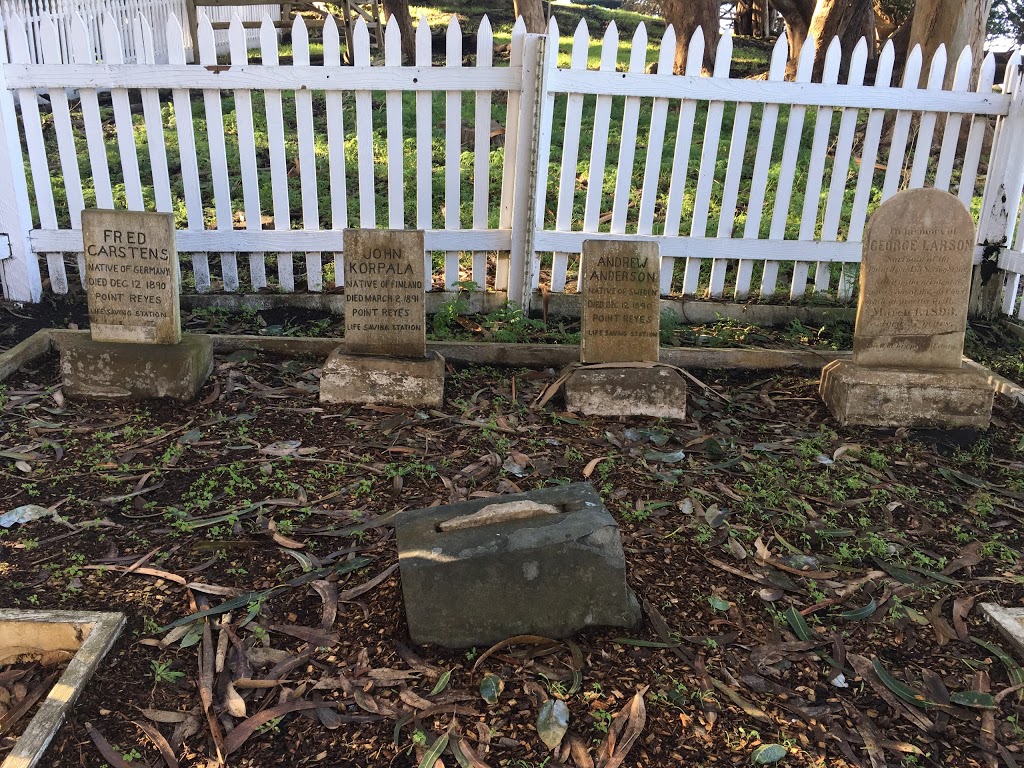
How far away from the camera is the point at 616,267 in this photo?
4.79 m

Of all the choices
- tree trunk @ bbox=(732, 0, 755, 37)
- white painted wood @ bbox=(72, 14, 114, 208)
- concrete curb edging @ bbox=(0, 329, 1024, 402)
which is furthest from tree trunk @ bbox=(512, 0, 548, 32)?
tree trunk @ bbox=(732, 0, 755, 37)

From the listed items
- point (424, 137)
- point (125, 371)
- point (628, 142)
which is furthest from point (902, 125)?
point (125, 371)

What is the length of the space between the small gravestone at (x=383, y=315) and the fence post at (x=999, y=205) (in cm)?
455

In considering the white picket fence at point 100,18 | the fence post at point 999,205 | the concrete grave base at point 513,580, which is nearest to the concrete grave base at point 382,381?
the concrete grave base at point 513,580

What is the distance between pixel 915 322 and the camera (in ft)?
15.6

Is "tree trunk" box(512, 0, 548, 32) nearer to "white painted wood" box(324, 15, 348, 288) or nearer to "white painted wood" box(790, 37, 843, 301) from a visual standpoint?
"white painted wood" box(790, 37, 843, 301)

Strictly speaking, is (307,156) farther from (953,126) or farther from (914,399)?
(953,126)

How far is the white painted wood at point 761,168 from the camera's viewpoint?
19.0 feet

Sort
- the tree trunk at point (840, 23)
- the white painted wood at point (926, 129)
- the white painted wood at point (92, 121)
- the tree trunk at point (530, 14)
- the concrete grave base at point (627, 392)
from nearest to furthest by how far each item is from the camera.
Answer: the concrete grave base at point (627, 392)
the white painted wood at point (92, 121)
the white painted wood at point (926, 129)
the tree trunk at point (840, 23)
the tree trunk at point (530, 14)

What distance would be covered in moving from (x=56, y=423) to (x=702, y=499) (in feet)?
11.0

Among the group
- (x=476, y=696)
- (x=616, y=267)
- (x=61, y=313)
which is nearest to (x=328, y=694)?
(x=476, y=696)

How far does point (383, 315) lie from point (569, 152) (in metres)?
2.01

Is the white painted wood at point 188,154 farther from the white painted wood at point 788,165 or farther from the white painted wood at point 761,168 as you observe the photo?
the white painted wood at point 788,165

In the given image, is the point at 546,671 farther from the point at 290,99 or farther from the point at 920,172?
the point at 290,99
